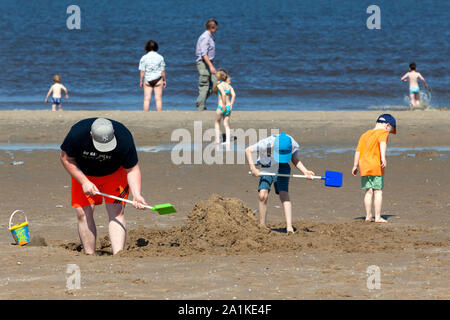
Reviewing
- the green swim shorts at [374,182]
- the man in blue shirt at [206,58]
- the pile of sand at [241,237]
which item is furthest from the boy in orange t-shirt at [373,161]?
the man in blue shirt at [206,58]

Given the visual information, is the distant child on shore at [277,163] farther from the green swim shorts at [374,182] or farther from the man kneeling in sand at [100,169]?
→ the man kneeling in sand at [100,169]

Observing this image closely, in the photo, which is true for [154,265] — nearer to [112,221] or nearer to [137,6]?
[112,221]

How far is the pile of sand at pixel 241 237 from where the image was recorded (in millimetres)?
6969

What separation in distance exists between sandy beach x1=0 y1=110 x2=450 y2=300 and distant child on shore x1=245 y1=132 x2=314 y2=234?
0.78 ft

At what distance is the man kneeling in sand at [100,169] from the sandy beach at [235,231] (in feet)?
0.85

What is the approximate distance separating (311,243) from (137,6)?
65.0 meters

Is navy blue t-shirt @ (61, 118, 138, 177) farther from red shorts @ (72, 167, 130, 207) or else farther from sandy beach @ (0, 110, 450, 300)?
sandy beach @ (0, 110, 450, 300)

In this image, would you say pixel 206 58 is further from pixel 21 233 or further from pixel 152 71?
pixel 21 233

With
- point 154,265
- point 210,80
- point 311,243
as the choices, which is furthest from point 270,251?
point 210,80

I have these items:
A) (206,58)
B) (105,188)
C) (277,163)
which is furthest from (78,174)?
(206,58)

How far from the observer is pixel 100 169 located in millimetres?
6688

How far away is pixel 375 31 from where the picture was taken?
45.4m

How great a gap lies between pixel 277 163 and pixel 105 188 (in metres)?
2.01

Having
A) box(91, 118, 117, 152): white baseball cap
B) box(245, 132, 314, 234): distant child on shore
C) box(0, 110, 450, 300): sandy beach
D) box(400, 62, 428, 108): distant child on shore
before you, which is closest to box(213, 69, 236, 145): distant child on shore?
box(0, 110, 450, 300): sandy beach
